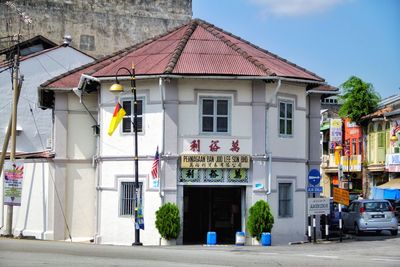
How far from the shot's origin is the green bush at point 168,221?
27.9m

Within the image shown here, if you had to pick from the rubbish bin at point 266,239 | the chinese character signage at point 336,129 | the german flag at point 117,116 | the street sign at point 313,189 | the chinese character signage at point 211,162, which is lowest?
the rubbish bin at point 266,239

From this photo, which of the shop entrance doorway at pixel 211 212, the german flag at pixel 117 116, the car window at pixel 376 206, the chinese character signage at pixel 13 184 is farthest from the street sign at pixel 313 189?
the chinese character signage at pixel 13 184

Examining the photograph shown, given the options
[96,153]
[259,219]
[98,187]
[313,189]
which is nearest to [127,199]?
[98,187]

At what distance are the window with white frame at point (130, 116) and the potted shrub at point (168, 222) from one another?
331 centimetres

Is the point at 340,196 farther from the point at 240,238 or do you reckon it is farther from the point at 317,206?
the point at 240,238

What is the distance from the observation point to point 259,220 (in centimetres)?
2830

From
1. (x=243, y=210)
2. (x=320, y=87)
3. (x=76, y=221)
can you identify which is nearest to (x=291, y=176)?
(x=243, y=210)

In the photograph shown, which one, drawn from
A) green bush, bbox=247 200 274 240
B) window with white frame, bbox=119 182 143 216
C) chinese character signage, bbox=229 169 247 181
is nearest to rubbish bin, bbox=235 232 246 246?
green bush, bbox=247 200 274 240

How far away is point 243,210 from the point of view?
95.8 feet

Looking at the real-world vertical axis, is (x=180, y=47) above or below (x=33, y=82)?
below

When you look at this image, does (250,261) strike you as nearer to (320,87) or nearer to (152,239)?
(152,239)

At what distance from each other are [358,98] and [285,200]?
30302mm

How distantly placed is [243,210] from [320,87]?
679 centimetres

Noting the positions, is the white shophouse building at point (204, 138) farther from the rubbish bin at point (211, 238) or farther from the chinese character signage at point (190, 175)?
the rubbish bin at point (211, 238)
